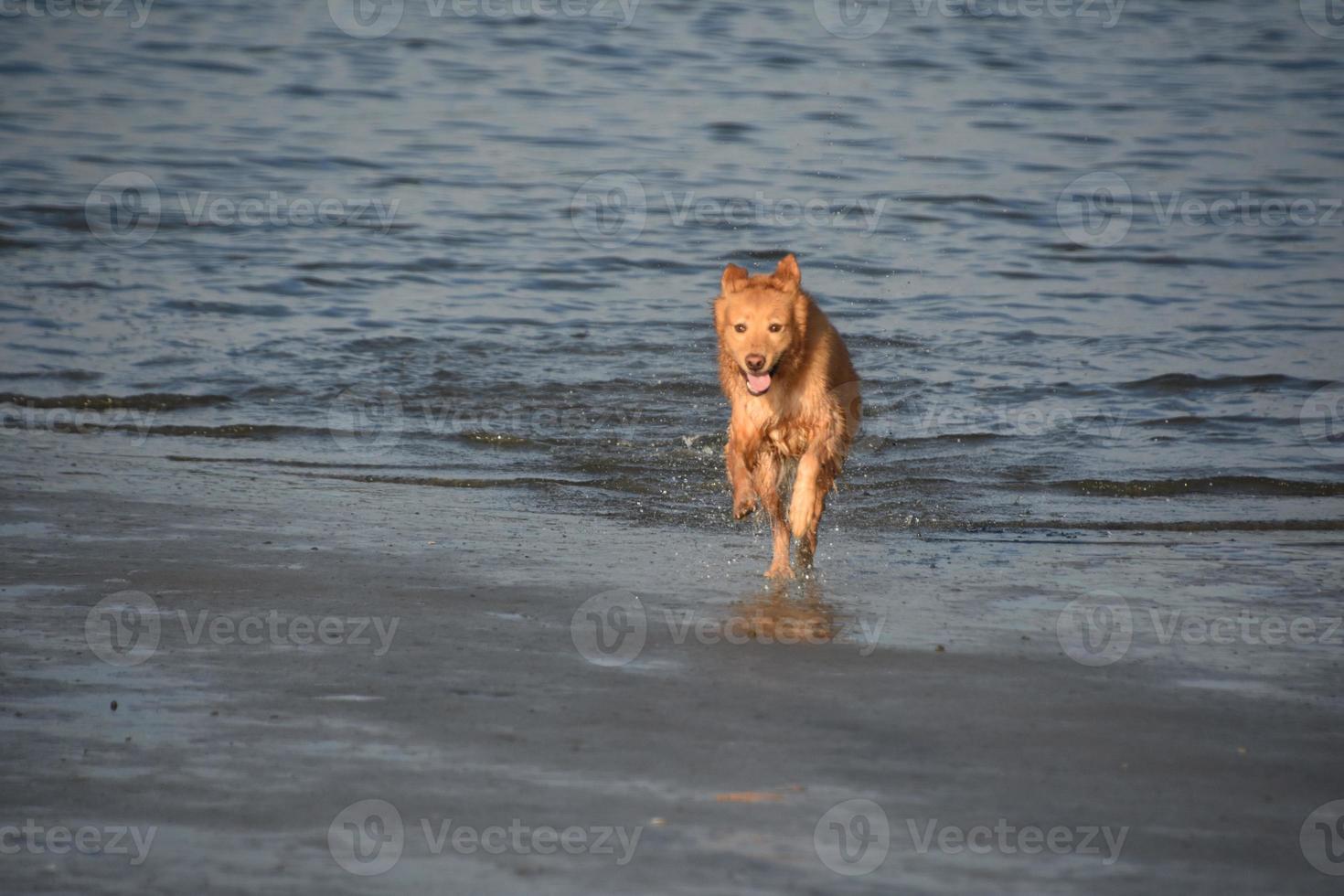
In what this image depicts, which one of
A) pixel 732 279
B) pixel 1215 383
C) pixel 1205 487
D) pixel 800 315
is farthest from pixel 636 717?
pixel 1215 383

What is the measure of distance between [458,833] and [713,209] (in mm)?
13716

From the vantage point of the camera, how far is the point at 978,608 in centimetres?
644

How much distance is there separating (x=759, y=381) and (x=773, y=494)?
67 cm

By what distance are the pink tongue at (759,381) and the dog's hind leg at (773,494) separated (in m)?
0.50

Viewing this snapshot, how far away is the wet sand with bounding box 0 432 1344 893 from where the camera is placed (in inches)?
160

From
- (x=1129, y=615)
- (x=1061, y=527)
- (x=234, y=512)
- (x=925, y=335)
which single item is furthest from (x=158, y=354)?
(x=1129, y=615)

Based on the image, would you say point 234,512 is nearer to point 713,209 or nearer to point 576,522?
point 576,522

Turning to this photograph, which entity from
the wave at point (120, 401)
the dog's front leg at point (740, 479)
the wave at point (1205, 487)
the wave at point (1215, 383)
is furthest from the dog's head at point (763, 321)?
the wave at point (1215, 383)

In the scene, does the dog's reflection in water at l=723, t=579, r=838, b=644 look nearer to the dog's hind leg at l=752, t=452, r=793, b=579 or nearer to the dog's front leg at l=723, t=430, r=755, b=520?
the dog's hind leg at l=752, t=452, r=793, b=579

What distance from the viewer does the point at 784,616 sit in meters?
6.31

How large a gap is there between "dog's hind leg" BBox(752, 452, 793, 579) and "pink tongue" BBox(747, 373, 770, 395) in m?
0.50

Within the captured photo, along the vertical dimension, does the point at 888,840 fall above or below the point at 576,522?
above

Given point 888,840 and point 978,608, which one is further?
point 978,608

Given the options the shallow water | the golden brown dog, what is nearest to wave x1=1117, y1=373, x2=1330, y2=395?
the shallow water
